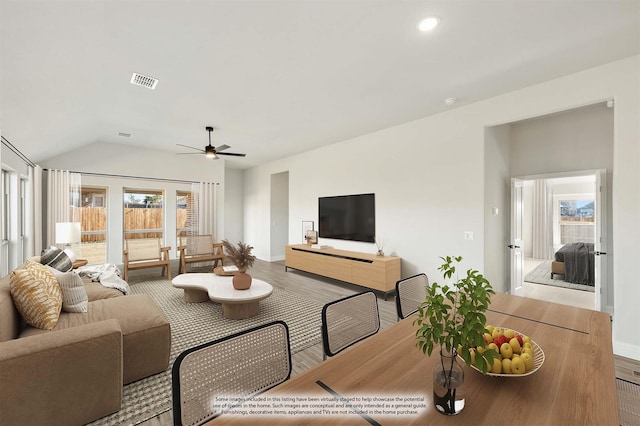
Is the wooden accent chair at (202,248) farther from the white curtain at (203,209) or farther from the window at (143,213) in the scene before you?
the window at (143,213)

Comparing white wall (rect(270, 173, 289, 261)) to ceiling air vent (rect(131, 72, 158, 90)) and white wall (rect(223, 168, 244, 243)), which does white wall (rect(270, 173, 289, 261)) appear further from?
ceiling air vent (rect(131, 72, 158, 90))

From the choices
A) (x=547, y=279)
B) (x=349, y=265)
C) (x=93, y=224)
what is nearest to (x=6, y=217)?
(x=93, y=224)

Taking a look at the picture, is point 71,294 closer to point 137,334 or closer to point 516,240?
point 137,334

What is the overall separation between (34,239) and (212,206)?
3.11 m

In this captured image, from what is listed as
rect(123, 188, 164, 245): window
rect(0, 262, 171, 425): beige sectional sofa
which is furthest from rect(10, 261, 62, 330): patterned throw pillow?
rect(123, 188, 164, 245): window

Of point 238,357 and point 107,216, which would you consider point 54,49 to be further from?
point 107,216

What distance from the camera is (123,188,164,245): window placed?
19.1ft

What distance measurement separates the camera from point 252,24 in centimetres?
198

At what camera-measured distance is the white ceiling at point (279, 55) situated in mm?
1837

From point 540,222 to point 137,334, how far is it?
9040 mm

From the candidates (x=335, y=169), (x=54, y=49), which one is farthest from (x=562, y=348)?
(x=335, y=169)

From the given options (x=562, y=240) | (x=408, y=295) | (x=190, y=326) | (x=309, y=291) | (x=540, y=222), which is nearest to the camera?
(x=408, y=295)

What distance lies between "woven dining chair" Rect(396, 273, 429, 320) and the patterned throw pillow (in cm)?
253

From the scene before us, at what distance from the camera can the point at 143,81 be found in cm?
279
